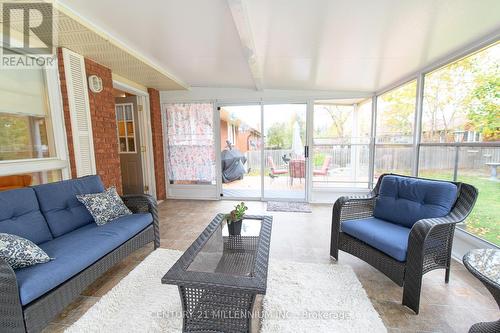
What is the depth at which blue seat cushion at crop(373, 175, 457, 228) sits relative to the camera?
188 centimetres

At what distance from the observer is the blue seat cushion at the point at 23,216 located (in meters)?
1.68

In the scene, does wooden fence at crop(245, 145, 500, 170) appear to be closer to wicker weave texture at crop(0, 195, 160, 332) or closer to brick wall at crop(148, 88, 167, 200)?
brick wall at crop(148, 88, 167, 200)

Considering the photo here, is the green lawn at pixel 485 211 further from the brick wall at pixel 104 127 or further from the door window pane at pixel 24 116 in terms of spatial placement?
the door window pane at pixel 24 116

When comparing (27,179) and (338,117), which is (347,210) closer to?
(338,117)

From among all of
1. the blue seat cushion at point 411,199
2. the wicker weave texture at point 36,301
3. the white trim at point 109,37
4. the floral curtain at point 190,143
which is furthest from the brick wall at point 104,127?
the blue seat cushion at point 411,199

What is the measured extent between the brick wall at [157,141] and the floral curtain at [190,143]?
0.15 metres

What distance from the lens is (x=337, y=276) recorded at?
6.55ft

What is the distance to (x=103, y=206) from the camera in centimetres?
226

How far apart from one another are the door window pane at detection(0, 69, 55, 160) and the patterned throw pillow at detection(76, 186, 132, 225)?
0.83 metres

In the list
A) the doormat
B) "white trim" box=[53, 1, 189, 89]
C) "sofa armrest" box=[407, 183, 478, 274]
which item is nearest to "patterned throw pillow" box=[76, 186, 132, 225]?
"white trim" box=[53, 1, 189, 89]

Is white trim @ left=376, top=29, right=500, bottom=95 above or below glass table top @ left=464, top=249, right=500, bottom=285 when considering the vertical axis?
above

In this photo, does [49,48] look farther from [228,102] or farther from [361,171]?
[361,171]

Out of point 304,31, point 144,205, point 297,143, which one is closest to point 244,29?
point 304,31

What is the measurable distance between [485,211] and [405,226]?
36.2 inches
